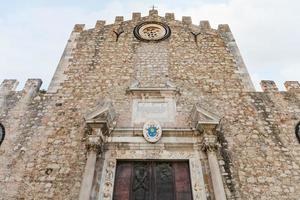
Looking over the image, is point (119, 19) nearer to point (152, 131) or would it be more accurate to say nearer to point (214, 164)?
point (152, 131)

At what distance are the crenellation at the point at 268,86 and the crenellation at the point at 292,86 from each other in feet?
1.30

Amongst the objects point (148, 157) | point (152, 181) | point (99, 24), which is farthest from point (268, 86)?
point (99, 24)

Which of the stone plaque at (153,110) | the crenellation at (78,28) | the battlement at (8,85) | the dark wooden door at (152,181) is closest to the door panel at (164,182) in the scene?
the dark wooden door at (152,181)

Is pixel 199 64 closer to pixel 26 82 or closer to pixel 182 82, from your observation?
pixel 182 82

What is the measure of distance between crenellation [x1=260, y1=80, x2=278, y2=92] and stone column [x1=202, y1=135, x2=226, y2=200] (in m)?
2.96

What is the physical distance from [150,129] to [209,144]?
1.48m

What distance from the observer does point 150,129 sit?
6750 millimetres

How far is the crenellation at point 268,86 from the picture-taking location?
8188 millimetres

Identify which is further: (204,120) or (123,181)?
(204,120)

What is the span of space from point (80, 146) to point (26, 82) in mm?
3182

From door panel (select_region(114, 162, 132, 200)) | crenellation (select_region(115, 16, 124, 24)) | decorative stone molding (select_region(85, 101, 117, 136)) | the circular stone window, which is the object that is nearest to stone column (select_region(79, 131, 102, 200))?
decorative stone molding (select_region(85, 101, 117, 136))

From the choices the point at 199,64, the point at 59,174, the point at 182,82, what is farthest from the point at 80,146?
the point at 199,64

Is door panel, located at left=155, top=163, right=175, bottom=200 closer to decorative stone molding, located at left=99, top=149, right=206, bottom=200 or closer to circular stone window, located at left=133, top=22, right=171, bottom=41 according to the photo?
decorative stone molding, located at left=99, top=149, right=206, bottom=200

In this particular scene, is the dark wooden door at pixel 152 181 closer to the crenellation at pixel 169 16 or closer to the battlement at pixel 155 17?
the battlement at pixel 155 17
